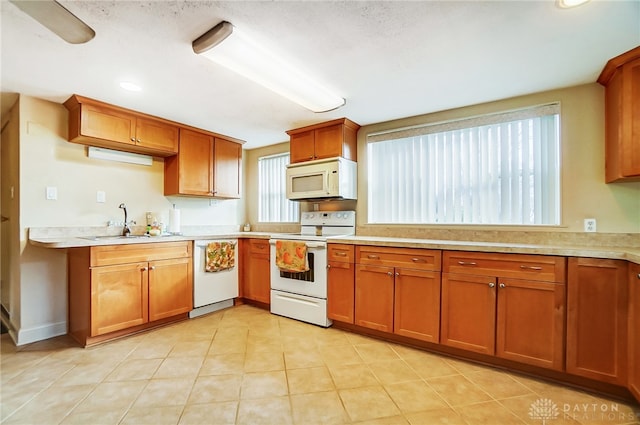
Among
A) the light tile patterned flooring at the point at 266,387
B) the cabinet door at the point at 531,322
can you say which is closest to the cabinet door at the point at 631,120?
the cabinet door at the point at 531,322

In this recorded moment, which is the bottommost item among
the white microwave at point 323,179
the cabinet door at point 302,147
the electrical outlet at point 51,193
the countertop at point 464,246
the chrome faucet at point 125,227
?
the countertop at point 464,246

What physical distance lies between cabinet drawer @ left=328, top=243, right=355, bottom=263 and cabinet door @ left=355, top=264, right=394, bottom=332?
12 centimetres

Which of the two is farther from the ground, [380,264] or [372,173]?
[372,173]

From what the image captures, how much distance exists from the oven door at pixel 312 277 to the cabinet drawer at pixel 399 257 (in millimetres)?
411

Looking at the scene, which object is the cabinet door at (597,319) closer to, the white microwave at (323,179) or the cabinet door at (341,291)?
the cabinet door at (341,291)

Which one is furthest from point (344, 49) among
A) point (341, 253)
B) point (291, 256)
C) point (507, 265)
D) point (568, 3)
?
point (291, 256)

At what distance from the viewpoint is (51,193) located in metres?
2.66

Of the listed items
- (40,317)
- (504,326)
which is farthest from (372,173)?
(40,317)

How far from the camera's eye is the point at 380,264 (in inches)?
103

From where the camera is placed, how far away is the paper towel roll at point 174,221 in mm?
3398

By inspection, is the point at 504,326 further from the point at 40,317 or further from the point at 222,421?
the point at 40,317

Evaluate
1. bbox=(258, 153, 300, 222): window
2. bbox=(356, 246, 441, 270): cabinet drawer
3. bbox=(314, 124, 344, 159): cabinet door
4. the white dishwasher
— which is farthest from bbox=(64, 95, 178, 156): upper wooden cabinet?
bbox=(356, 246, 441, 270): cabinet drawer

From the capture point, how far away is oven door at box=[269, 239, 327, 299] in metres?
2.94

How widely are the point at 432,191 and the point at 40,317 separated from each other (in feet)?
12.8
